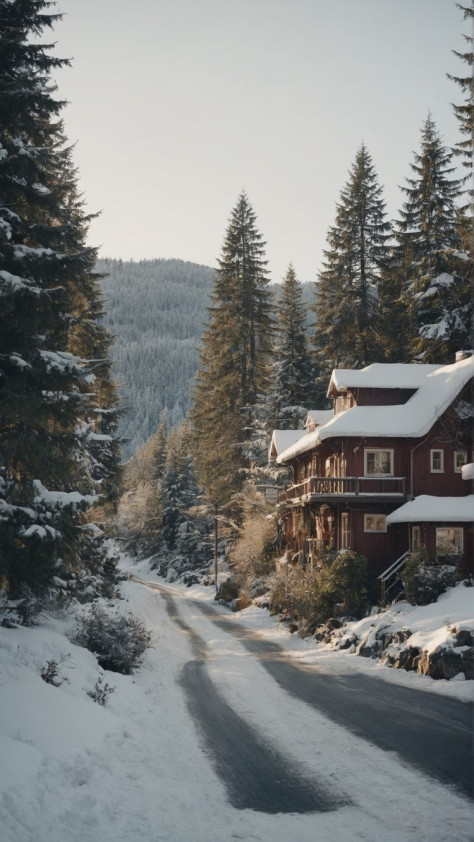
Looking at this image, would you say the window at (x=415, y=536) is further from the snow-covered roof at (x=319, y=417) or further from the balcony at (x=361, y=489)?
the snow-covered roof at (x=319, y=417)

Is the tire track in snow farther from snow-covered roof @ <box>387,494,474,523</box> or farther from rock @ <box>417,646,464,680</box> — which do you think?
snow-covered roof @ <box>387,494,474,523</box>

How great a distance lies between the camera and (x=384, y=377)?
111 feet

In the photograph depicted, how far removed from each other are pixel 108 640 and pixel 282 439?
2857 centimetres

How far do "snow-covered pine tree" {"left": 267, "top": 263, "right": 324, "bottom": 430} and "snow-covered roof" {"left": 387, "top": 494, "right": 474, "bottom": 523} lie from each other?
→ 18.6 meters

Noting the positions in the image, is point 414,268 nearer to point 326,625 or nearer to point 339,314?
point 339,314

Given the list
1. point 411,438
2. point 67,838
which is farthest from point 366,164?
point 67,838

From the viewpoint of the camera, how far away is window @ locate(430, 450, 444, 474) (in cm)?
3078

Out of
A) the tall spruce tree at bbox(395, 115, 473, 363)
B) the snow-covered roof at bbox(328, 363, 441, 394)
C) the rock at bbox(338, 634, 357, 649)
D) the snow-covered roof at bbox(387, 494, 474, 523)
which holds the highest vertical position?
the tall spruce tree at bbox(395, 115, 473, 363)

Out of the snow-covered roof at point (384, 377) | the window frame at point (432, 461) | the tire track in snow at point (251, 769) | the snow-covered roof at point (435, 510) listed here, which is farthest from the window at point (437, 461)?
the tire track in snow at point (251, 769)

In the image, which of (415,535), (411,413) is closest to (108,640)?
(415,535)

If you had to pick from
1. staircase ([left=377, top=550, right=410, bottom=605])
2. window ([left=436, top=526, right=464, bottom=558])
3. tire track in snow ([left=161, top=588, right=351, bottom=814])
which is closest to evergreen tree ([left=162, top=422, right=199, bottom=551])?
staircase ([left=377, top=550, right=410, bottom=605])

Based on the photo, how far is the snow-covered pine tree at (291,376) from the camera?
47.8 metres

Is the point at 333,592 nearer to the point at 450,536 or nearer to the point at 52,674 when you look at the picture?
the point at 450,536

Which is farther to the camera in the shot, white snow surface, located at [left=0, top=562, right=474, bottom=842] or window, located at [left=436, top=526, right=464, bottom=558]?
window, located at [left=436, top=526, right=464, bottom=558]
